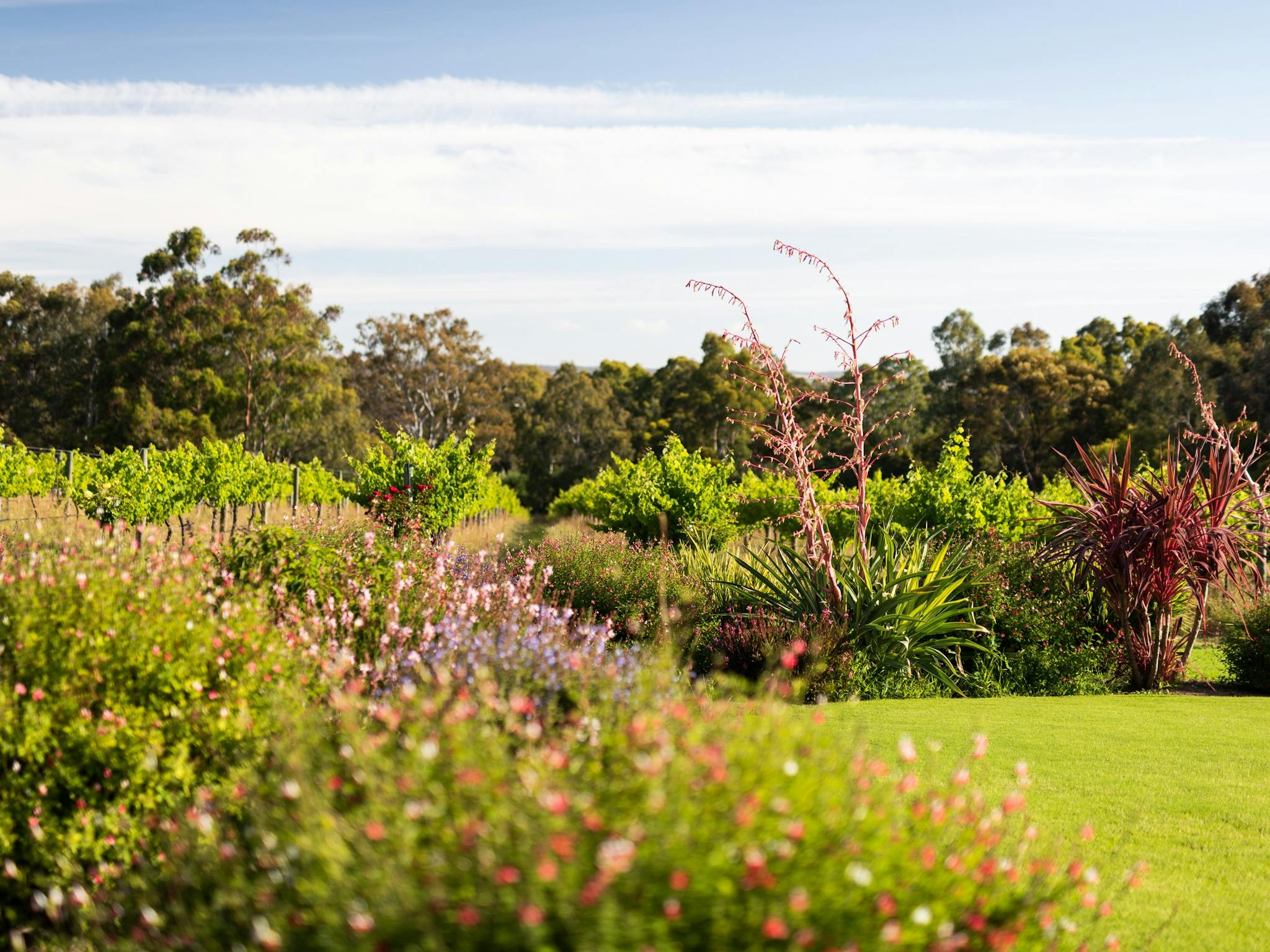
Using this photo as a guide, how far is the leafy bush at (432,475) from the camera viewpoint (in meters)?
17.5

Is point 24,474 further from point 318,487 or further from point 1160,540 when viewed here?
point 1160,540

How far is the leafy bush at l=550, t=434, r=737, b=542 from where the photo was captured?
17969mm

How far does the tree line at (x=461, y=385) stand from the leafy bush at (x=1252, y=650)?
23.2 m

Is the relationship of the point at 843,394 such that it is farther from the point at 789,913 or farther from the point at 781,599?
the point at 789,913

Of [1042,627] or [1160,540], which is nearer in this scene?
[1160,540]

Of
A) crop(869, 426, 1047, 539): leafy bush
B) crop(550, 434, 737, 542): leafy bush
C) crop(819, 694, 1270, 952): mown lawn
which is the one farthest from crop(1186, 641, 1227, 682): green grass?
crop(550, 434, 737, 542): leafy bush

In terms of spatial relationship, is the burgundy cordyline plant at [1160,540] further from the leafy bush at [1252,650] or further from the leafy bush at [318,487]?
the leafy bush at [318,487]

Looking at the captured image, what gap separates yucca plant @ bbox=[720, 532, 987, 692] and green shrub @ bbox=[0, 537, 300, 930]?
581cm

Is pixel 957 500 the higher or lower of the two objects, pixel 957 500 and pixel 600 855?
the higher

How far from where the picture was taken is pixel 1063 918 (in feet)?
9.77

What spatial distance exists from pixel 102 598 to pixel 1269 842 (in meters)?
5.34

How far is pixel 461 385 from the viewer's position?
2201 inches

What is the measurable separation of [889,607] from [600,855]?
783 centimetres

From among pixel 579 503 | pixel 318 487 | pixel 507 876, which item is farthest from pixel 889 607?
pixel 318 487
